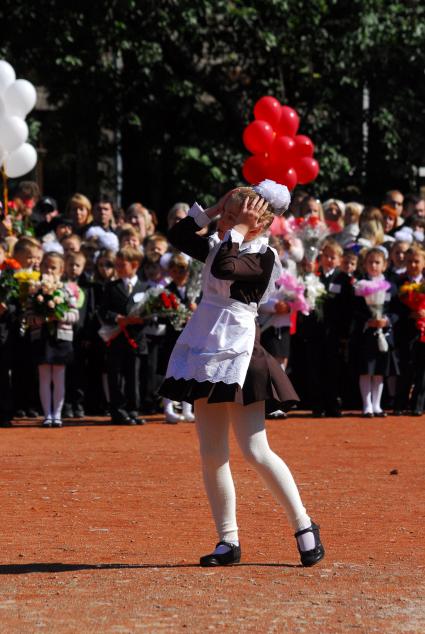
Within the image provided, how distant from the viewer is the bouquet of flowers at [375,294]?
14.9 metres

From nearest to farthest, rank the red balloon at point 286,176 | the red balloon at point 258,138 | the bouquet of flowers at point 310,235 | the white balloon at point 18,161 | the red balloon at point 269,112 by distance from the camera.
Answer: the red balloon at point 286,176 → the red balloon at point 258,138 → the bouquet of flowers at point 310,235 → the red balloon at point 269,112 → the white balloon at point 18,161

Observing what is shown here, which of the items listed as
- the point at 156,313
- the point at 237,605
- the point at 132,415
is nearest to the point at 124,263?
the point at 156,313

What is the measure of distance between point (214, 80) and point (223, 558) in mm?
17669

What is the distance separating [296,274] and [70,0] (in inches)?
345

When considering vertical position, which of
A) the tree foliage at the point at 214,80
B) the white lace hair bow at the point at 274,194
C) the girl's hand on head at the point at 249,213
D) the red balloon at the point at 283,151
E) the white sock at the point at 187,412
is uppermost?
the tree foliage at the point at 214,80

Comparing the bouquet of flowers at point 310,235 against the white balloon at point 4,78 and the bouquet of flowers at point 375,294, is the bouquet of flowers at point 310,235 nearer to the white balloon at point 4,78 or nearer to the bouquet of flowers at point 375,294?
the bouquet of flowers at point 375,294

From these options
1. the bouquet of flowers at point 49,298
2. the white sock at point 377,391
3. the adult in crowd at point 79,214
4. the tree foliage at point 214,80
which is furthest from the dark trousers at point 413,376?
the tree foliage at point 214,80

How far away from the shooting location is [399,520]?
8445mm

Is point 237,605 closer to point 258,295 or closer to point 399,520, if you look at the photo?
point 258,295

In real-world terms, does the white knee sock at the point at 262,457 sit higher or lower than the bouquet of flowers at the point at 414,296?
lower

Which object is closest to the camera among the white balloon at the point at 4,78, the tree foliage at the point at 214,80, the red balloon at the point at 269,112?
the red balloon at the point at 269,112

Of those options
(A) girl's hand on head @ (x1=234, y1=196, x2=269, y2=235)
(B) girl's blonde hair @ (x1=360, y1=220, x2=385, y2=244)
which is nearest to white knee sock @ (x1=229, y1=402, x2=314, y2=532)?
(A) girl's hand on head @ (x1=234, y1=196, x2=269, y2=235)

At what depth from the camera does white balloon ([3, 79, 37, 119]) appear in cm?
1648

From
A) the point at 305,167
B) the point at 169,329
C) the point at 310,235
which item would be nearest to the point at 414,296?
the point at 310,235
